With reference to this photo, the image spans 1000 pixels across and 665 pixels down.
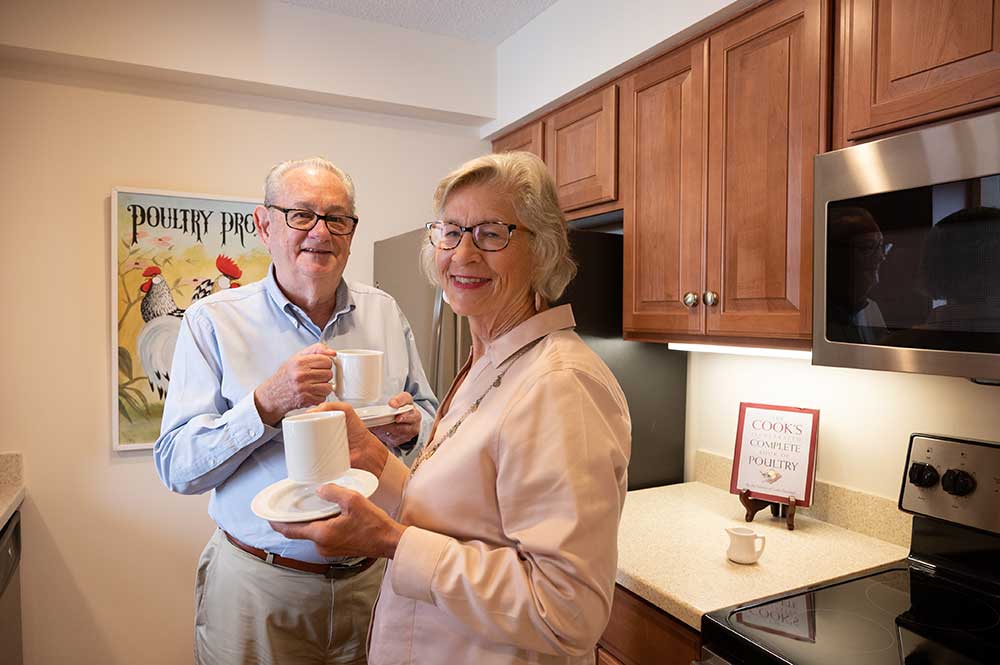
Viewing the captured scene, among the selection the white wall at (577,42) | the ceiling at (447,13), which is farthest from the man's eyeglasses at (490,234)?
the ceiling at (447,13)

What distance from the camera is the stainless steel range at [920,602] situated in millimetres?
1148

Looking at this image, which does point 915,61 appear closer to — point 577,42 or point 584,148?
point 584,148

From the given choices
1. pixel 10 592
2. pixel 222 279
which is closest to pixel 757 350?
pixel 222 279

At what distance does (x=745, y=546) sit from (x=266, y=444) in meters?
1.16

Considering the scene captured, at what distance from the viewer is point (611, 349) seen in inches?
82.9

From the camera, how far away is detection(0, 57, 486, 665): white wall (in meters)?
2.23

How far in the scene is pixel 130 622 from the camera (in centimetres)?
236

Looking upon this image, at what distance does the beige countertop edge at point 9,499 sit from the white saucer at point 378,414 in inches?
54.1

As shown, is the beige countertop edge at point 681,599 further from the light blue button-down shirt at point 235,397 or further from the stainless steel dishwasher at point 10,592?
the stainless steel dishwasher at point 10,592

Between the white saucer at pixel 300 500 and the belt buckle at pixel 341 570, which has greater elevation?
the white saucer at pixel 300 500

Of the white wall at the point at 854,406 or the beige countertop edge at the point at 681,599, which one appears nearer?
the beige countertop edge at the point at 681,599

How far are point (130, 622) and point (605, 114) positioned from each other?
99.3 inches

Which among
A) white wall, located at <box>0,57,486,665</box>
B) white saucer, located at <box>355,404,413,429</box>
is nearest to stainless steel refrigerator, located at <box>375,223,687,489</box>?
white saucer, located at <box>355,404,413,429</box>

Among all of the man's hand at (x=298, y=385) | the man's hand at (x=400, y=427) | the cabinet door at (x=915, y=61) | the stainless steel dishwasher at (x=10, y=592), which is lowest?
the stainless steel dishwasher at (x=10, y=592)
